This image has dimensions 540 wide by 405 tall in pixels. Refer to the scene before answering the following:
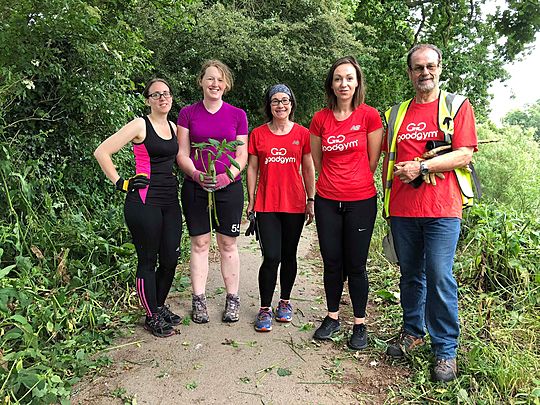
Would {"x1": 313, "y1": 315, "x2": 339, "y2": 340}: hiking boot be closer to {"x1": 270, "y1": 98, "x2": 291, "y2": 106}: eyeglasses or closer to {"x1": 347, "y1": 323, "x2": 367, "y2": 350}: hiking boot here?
{"x1": 347, "y1": 323, "x2": 367, "y2": 350}: hiking boot

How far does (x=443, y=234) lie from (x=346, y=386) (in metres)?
1.11

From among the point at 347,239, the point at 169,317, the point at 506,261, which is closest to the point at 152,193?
the point at 169,317

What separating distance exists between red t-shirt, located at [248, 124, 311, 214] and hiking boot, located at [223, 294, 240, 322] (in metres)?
0.82

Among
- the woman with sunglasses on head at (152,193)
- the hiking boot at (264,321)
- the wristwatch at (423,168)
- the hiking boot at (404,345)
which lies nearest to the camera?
the wristwatch at (423,168)

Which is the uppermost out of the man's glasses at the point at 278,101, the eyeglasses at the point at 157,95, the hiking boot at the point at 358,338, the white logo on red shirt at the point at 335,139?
the eyeglasses at the point at 157,95

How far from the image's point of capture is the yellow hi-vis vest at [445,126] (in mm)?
2809

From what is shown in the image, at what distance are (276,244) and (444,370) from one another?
1428 millimetres

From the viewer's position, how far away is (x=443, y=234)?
283 cm

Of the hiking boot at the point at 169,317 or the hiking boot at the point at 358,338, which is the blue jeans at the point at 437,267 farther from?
the hiking boot at the point at 169,317

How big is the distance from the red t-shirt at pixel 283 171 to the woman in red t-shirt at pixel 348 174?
20 centimetres

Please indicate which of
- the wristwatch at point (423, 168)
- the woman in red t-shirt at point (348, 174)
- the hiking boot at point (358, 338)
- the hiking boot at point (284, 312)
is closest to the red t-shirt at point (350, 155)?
the woman in red t-shirt at point (348, 174)

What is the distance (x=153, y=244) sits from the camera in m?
3.43

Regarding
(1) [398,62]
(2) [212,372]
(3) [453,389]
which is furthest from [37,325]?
(1) [398,62]

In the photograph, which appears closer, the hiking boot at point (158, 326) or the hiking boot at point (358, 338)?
the hiking boot at point (358, 338)
